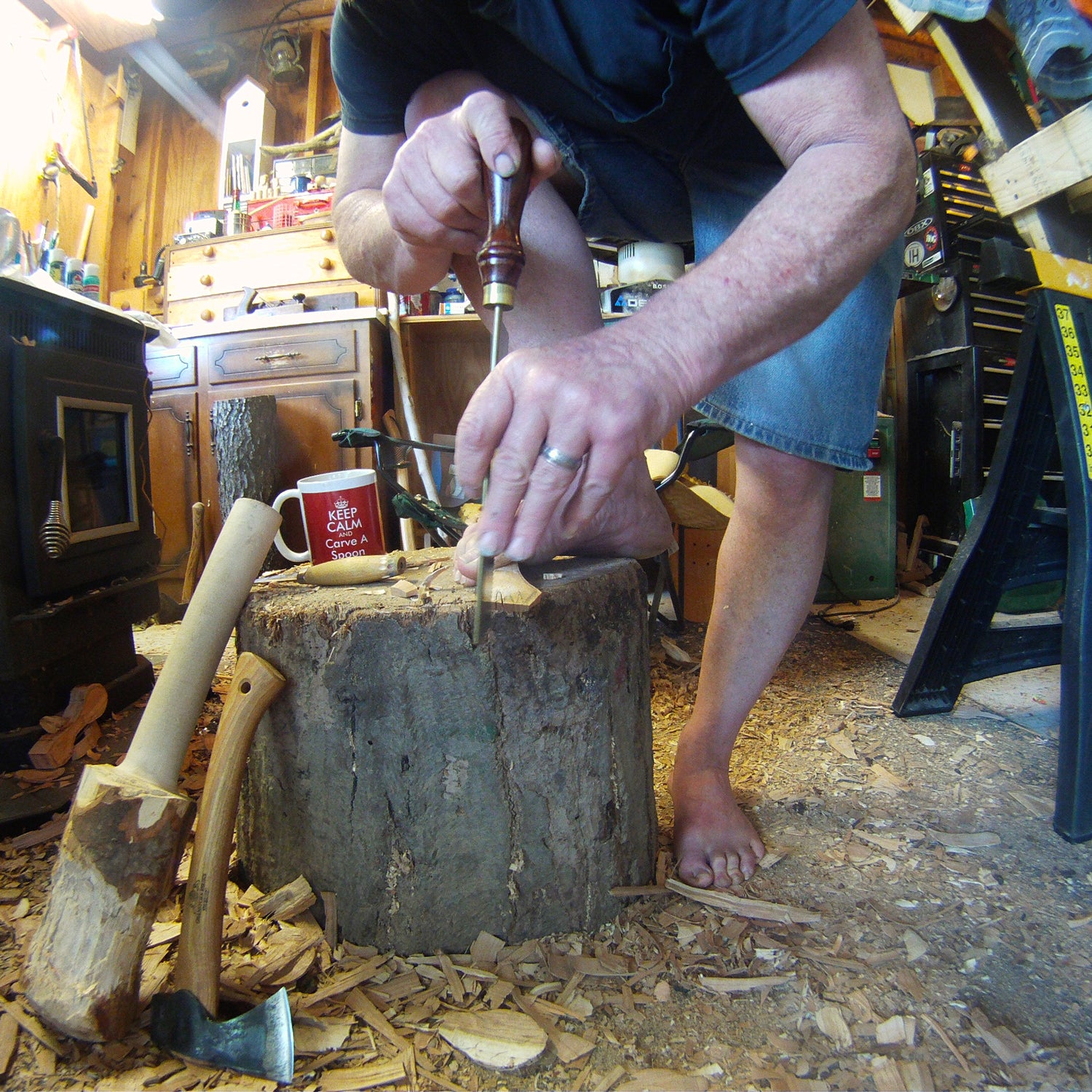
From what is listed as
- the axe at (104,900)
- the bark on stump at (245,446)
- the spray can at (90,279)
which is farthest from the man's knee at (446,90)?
the spray can at (90,279)

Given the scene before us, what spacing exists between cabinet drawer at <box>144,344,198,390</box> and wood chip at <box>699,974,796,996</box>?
2.64 metres

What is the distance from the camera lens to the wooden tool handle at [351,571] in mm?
771

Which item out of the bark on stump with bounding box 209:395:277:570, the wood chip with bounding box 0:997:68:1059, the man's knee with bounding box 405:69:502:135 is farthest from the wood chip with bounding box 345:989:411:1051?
the bark on stump with bounding box 209:395:277:570

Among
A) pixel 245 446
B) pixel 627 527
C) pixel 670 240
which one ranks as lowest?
pixel 627 527

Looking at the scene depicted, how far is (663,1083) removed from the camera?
0.53m

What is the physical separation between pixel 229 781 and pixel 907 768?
103 centimetres

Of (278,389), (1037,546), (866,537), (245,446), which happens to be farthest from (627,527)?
(278,389)

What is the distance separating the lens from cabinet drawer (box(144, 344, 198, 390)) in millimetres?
2514

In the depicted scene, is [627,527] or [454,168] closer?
[454,168]

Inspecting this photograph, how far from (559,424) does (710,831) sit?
618 mm

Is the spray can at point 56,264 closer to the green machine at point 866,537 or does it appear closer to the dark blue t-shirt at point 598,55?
the dark blue t-shirt at point 598,55

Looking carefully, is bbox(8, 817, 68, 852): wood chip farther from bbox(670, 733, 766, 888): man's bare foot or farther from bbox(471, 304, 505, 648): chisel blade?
bbox(670, 733, 766, 888): man's bare foot

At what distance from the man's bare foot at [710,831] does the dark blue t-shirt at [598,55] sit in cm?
79

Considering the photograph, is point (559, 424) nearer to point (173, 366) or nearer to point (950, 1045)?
point (950, 1045)
